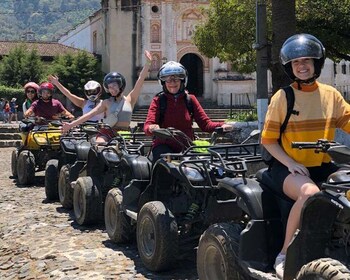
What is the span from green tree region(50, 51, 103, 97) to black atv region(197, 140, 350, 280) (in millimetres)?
35075

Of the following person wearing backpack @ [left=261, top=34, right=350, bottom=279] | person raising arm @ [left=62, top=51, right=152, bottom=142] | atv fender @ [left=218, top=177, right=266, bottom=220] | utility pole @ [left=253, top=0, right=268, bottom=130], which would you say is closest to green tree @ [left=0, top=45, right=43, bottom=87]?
utility pole @ [left=253, top=0, right=268, bottom=130]

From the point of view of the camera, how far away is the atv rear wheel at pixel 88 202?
7852 mm

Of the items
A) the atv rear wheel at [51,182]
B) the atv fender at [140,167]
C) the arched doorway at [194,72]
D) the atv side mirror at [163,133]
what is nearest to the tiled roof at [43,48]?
the arched doorway at [194,72]

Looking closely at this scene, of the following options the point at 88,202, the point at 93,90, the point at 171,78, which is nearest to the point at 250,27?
the point at 93,90

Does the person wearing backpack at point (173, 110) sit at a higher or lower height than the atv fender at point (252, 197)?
higher

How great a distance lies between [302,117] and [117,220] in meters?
3.26

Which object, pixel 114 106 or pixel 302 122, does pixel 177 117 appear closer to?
pixel 114 106

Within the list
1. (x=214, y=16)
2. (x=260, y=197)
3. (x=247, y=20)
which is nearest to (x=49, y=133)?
(x=260, y=197)

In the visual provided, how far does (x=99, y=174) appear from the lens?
8359 mm

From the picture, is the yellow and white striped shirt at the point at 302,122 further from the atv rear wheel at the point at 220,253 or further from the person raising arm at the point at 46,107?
the person raising arm at the point at 46,107

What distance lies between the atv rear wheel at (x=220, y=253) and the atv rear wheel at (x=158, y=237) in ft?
3.05

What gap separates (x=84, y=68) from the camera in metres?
40.2

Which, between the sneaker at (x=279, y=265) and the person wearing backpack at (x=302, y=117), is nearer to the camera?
the sneaker at (x=279, y=265)

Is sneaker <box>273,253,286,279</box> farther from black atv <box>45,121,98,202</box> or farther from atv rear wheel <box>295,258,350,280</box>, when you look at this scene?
black atv <box>45,121,98,202</box>
